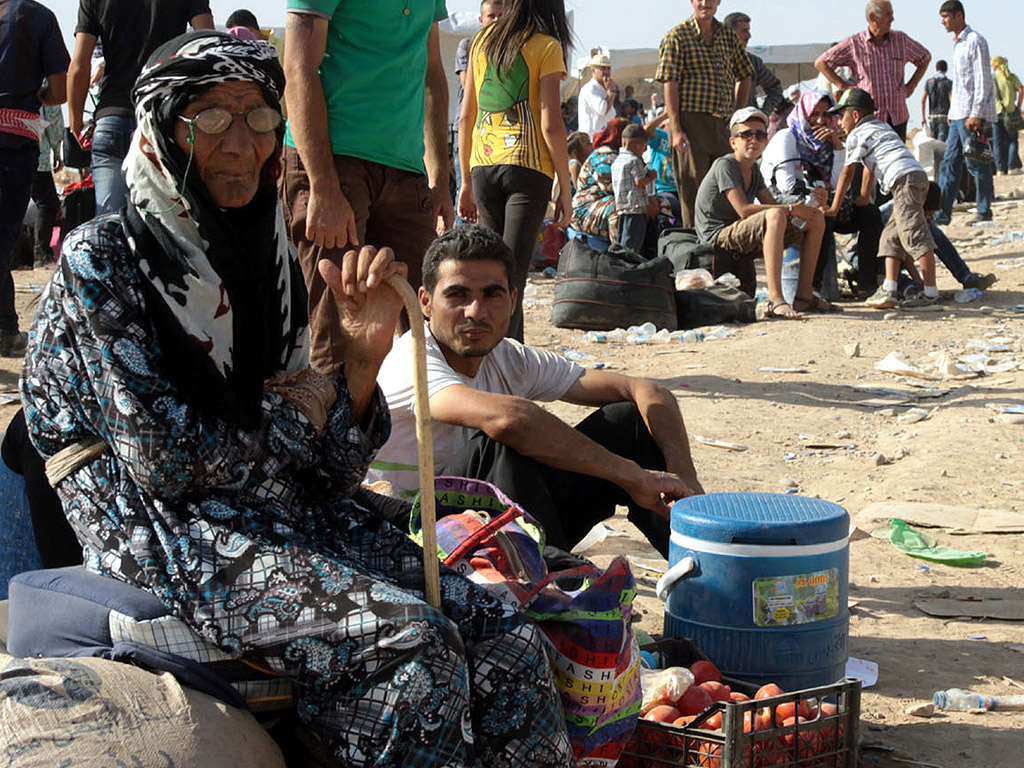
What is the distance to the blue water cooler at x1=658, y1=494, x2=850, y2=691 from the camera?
3238 millimetres

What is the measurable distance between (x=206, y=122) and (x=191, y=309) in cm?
39

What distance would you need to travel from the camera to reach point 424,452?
2488 millimetres

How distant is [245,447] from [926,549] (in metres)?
3.30

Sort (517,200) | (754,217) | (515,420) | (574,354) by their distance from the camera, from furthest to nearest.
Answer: (754,217) → (574,354) → (517,200) → (515,420)

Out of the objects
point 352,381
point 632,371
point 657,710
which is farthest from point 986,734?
point 632,371

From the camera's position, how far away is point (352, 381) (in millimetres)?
2691

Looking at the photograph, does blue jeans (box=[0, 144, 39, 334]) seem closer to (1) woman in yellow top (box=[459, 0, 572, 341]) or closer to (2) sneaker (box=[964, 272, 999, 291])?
(1) woman in yellow top (box=[459, 0, 572, 341])

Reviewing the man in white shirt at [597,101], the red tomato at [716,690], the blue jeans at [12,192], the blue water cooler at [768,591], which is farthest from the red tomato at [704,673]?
the man in white shirt at [597,101]

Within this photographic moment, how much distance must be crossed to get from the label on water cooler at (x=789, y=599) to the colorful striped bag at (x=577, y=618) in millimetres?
622

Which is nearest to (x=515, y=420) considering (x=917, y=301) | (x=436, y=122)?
(x=436, y=122)

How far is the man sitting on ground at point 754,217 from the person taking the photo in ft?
31.1

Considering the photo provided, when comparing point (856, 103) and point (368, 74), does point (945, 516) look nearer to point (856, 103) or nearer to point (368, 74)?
point (368, 74)

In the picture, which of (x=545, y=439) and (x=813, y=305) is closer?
(x=545, y=439)

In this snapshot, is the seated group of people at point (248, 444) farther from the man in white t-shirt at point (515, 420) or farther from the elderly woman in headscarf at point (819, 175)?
the elderly woman in headscarf at point (819, 175)
